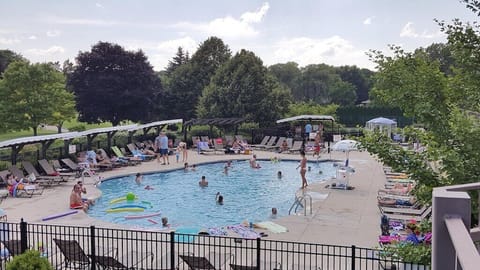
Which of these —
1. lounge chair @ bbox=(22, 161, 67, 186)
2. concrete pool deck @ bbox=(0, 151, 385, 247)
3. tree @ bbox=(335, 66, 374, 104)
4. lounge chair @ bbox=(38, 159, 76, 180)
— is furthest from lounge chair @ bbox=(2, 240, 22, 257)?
tree @ bbox=(335, 66, 374, 104)

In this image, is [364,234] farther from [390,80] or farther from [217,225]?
[390,80]

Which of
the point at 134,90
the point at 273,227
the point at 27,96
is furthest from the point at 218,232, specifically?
the point at 134,90

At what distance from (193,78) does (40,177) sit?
1279 inches

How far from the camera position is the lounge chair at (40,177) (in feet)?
66.4

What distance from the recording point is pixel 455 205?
1.72 meters

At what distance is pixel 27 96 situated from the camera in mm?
33781

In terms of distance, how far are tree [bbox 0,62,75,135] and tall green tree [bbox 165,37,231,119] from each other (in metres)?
16.5

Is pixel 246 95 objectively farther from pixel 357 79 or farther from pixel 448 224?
pixel 357 79

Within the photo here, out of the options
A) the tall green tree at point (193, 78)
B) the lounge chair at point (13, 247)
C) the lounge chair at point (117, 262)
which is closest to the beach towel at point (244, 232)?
the lounge chair at point (117, 262)

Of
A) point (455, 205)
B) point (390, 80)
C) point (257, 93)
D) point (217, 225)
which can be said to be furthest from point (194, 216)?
point (257, 93)

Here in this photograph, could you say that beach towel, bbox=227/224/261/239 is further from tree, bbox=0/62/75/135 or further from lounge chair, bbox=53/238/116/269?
tree, bbox=0/62/75/135

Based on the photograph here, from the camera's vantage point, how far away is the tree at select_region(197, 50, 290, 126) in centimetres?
4159

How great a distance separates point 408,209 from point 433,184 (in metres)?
9.14

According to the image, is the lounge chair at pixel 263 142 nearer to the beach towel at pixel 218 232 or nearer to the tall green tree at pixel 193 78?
the tall green tree at pixel 193 78
